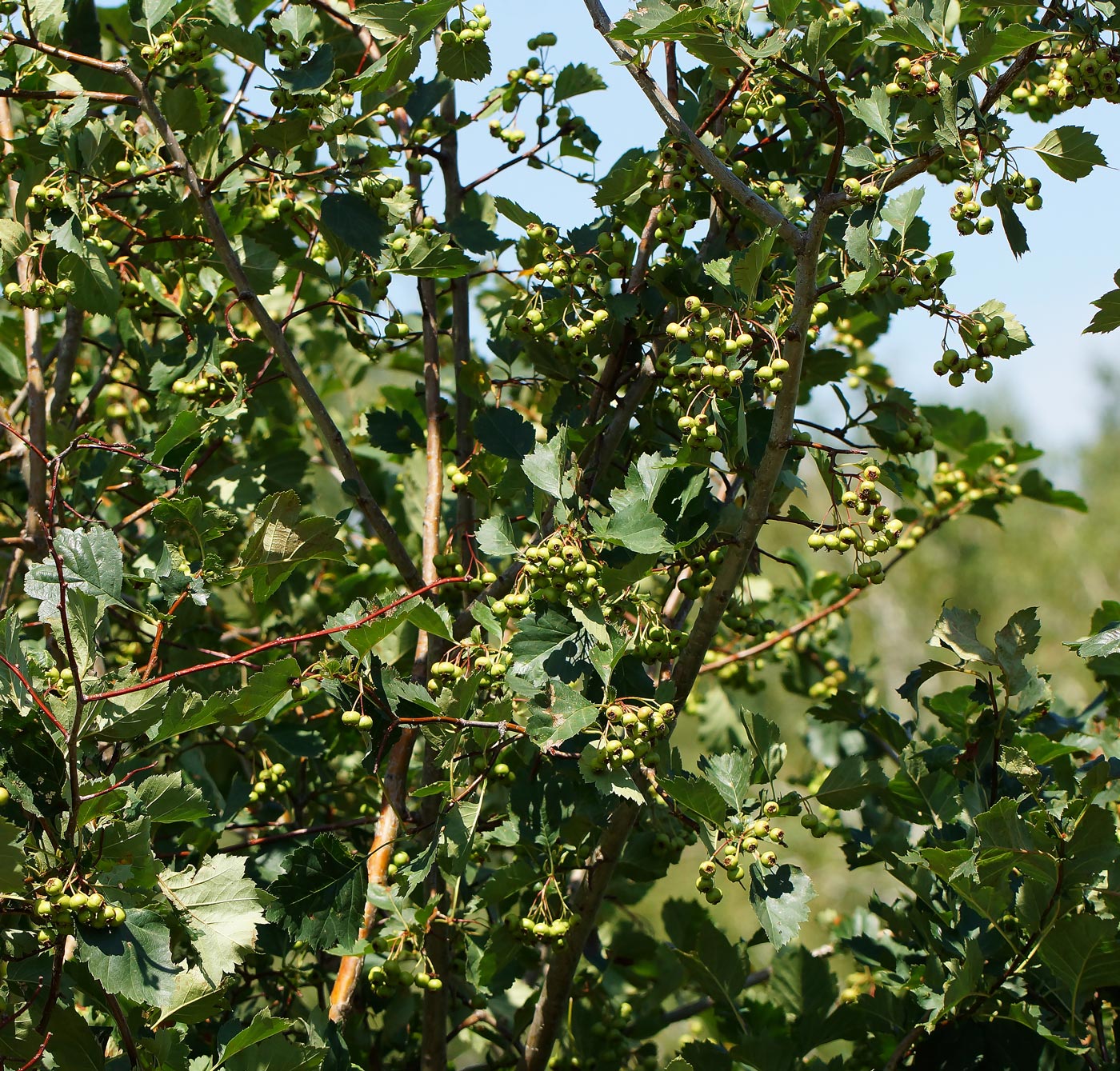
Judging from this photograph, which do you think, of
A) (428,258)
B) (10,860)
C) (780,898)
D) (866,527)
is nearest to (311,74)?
(428,258)

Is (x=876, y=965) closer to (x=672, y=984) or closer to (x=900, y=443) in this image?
(x=672, y=984)

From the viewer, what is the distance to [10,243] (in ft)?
6.87

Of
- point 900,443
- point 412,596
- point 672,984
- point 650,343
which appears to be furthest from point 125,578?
point 672,984

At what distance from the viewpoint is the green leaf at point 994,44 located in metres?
1.49

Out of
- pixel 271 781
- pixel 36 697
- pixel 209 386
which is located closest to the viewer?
pixel 36 697

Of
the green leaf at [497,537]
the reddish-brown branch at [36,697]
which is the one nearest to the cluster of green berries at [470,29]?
the green leaf at [497,537]

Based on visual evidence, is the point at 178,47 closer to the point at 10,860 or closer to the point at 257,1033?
the point at 10,860

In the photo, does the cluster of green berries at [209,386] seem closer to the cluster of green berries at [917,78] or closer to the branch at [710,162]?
the branch at [710,162]

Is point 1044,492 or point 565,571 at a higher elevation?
point 1044,492

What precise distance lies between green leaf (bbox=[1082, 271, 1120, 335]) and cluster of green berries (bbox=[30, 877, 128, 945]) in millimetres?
1658

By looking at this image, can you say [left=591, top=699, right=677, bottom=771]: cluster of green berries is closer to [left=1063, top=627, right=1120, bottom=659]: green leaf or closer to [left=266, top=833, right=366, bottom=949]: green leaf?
[left=266, top=833, right=366, bottom=949]: green leaf

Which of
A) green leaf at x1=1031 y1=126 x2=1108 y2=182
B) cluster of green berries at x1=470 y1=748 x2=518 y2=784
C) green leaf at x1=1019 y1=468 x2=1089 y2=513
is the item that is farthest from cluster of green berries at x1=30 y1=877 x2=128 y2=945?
green leaf at x1=1019 y1=468 x2=1089 y2=513

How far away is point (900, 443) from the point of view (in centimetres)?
217

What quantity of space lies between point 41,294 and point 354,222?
0.59 m
